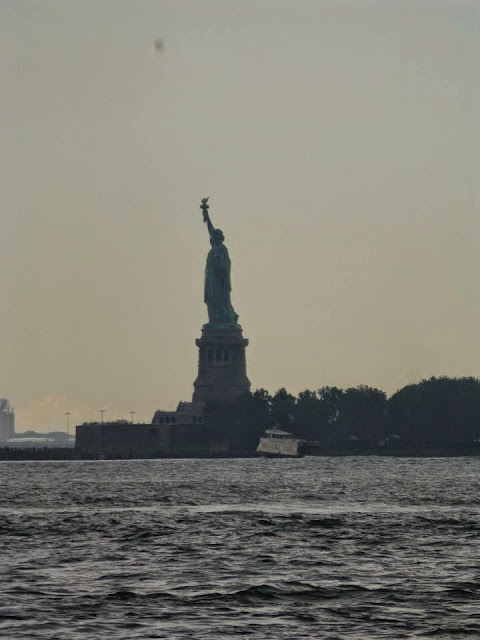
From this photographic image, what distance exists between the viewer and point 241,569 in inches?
2087

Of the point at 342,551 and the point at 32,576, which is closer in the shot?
the point at 32,576

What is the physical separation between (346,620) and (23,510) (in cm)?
4966

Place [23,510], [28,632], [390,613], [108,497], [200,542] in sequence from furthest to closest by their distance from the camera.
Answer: [108,497]
[23,510]
[200,542]
[390,613]
[28,632]

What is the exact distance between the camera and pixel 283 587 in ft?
157

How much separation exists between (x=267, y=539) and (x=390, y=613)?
22.8 meters

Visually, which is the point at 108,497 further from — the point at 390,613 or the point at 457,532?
the point at 390,613

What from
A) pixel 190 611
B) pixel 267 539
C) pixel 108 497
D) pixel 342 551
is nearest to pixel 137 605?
pixel 190 611

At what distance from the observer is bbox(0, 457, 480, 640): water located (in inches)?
1613

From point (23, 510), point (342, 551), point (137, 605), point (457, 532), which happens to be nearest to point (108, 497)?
point (23, 510)

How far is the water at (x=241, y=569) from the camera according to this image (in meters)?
41.0

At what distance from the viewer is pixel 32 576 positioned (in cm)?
5084

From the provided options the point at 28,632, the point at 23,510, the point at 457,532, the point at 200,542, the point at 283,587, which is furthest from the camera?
the point at 23,510

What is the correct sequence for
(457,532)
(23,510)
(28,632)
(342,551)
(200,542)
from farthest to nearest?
(23,510) → (457,532) → (200,542) → (342,551) → (28,632)

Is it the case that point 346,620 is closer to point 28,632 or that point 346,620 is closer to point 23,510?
point 28,632
